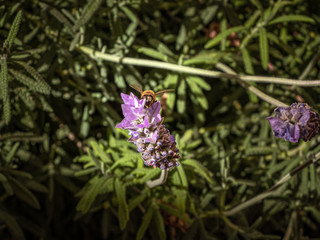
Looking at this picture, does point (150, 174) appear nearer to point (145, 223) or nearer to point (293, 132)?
point (145, 223)

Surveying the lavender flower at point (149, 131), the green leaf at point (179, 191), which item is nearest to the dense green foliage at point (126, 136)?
the green leaf at point (179, 191)

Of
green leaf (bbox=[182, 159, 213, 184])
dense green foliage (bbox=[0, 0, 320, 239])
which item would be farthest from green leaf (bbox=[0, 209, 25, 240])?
green leaf (bbox=[182, 159, 213, 184])

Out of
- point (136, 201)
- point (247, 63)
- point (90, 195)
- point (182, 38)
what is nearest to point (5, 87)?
point (90, 195)

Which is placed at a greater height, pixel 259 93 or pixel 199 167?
pixel 259 93

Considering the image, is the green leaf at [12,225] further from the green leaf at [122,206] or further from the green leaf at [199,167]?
the green leaf at [199,167]

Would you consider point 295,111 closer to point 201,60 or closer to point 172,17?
point 201,60

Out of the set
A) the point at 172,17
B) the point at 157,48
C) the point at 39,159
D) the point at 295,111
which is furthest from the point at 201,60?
the point at 39,159
